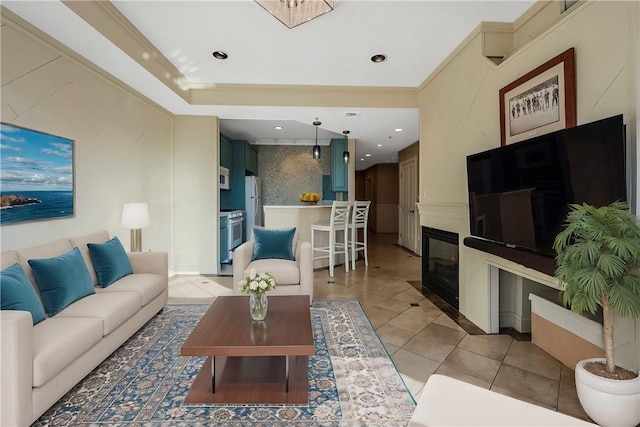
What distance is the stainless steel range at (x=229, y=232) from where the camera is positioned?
571 centimetres

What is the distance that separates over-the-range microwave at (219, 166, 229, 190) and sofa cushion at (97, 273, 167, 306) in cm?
322

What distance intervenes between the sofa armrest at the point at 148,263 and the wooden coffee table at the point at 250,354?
1.24 m

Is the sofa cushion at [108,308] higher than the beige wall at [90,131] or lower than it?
lower

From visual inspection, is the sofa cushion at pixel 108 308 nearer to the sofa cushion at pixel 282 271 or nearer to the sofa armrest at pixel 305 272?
the sofa cushion at pixel 282 271

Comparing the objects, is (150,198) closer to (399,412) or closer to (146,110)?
(146,110)

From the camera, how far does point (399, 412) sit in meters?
1.74

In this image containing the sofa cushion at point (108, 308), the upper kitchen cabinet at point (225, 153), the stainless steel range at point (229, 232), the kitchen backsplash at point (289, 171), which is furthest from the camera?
the kitchen backsplash at point (289, 171)

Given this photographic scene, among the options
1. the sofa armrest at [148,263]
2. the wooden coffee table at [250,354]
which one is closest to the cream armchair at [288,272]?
the sofa armrest at [148,263]

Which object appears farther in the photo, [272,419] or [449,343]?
[449,343]

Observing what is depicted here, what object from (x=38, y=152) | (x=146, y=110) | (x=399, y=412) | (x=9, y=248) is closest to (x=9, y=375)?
(x=9, y=248)

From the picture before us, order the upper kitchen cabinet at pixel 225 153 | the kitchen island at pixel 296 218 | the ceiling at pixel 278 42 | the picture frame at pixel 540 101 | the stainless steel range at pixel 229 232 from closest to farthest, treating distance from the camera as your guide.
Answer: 1. the picture frame at pixel 540 101
2. the ceiling at pixel 278 42
3. the kitchen island at pixel 296 218
4. the stainless steel range at pixel 229 232
5. the upper kitchen cabinet at pixel 225 153

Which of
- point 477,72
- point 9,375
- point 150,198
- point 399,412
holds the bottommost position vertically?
point 399,412

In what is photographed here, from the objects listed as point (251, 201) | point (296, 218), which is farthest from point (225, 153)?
point (296, 218)

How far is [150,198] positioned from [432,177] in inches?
150
